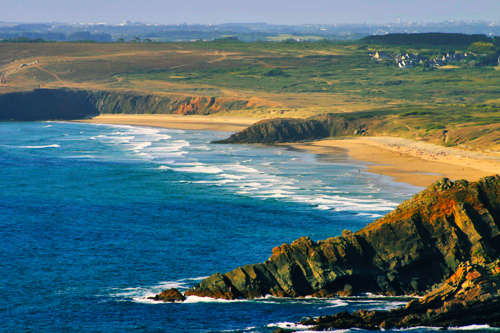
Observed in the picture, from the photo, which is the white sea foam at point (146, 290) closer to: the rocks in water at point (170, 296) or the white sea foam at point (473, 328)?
the rocks in water at point (170, 296)

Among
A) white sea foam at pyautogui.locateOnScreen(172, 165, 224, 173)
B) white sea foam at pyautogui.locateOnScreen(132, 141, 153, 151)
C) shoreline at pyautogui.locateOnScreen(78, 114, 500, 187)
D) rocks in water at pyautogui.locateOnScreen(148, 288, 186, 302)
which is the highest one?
rocks in water at pyautogui.locateOnScreen(148, 288, 186, 302)

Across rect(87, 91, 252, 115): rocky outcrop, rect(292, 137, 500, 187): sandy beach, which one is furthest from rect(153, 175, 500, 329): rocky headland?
rect(87, 91, 252, 115): rocky outcrop

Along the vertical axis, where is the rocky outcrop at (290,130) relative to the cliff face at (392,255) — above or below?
below

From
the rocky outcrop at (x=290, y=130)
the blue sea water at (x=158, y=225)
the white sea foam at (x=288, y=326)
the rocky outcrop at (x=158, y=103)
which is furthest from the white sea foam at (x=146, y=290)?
the rocky outcrop at (x=158, y=103)

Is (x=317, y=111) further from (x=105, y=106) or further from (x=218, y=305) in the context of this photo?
(x=218, y=305)

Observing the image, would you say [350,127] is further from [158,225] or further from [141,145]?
[158,225]

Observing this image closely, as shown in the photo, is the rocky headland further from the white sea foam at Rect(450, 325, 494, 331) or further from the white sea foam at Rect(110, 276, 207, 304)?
the white sea foam at Rect(450, 325, 494, 331)
